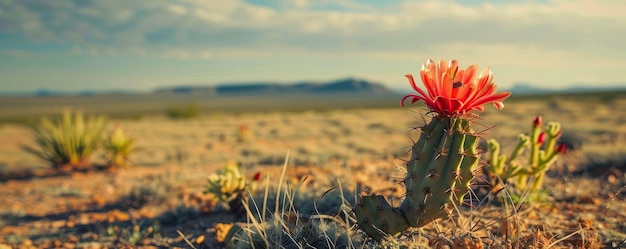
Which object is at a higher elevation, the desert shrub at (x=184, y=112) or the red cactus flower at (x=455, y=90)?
the red cactus flower at (x=455, y=90)

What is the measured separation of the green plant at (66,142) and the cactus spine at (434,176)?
9.82 metres

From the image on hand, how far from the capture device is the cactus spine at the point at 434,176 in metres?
2.79

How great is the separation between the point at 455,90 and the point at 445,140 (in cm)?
28

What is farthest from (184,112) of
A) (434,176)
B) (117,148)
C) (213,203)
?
(434,176)

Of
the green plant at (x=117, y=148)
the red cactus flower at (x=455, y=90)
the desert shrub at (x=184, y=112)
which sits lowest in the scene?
the desert shrub at (x=184, y=112)

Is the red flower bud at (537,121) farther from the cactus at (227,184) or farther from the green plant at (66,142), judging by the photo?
the green plant at (66,142)

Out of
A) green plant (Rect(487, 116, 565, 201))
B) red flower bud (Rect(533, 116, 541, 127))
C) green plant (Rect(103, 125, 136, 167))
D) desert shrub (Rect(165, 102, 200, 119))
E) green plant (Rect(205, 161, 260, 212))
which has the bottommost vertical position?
desert shrub (Rect(165, 102, 200, 119))

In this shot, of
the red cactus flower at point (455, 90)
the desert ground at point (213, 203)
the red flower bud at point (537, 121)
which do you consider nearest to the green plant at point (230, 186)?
the desert ground at point (213, 203)

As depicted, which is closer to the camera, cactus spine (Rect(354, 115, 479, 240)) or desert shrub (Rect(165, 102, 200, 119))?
cactus spine (Rect(354, 115, 479, 240))

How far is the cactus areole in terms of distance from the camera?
2.76 meters

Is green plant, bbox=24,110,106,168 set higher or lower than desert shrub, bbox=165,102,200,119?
higher

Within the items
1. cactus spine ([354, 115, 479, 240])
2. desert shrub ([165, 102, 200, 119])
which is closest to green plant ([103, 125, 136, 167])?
cactus spine ([354, 115, 479, 240])

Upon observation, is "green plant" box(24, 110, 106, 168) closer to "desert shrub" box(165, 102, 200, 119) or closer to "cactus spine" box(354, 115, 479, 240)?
"cactus spine" box(354, 115, 479, 240)

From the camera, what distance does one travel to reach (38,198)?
794 centimetres
